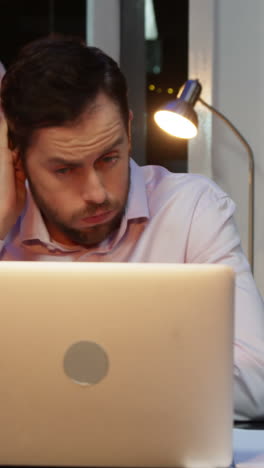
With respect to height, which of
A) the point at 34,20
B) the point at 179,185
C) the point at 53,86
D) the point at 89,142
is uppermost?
the point at 34,20

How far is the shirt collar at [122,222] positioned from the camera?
6.43ft

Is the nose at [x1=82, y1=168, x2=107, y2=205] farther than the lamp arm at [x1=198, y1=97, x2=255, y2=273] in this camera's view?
No

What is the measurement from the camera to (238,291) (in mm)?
1655

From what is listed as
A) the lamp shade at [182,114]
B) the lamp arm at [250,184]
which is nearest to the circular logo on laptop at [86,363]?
the lamp shade at [182,114]

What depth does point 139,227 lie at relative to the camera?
199 centimetres

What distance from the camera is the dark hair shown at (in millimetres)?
1916

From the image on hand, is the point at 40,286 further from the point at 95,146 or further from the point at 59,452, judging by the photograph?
the point at 95,146

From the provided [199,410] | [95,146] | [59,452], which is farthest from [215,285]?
[95,146]

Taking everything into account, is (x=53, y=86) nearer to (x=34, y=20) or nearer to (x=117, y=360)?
(x=117, y=360)

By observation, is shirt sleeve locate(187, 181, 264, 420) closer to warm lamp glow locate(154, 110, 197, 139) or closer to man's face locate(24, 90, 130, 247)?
man's face locate(24, 90, 130, 247)

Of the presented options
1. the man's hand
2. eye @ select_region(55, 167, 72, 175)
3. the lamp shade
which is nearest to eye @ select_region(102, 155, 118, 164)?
eye @ select_region(55, 167, 72, 175)

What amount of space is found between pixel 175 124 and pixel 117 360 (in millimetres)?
1809

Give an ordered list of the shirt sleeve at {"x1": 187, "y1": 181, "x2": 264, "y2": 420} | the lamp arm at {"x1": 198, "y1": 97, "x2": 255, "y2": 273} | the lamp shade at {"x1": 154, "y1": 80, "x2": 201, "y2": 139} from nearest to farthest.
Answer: the shirt sleeve at {"x1": 187, "y1": 181, "x2": 264, "y2": 420}, the lamp shade at {"x1": 154, "y1": 80, "x2": 201, "y2": 139}, the lamp arm at {"x1": 198, "y1": 97, "x2": 255, "y2": 273}

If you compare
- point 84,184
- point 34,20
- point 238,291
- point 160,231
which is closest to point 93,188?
point 84,184
